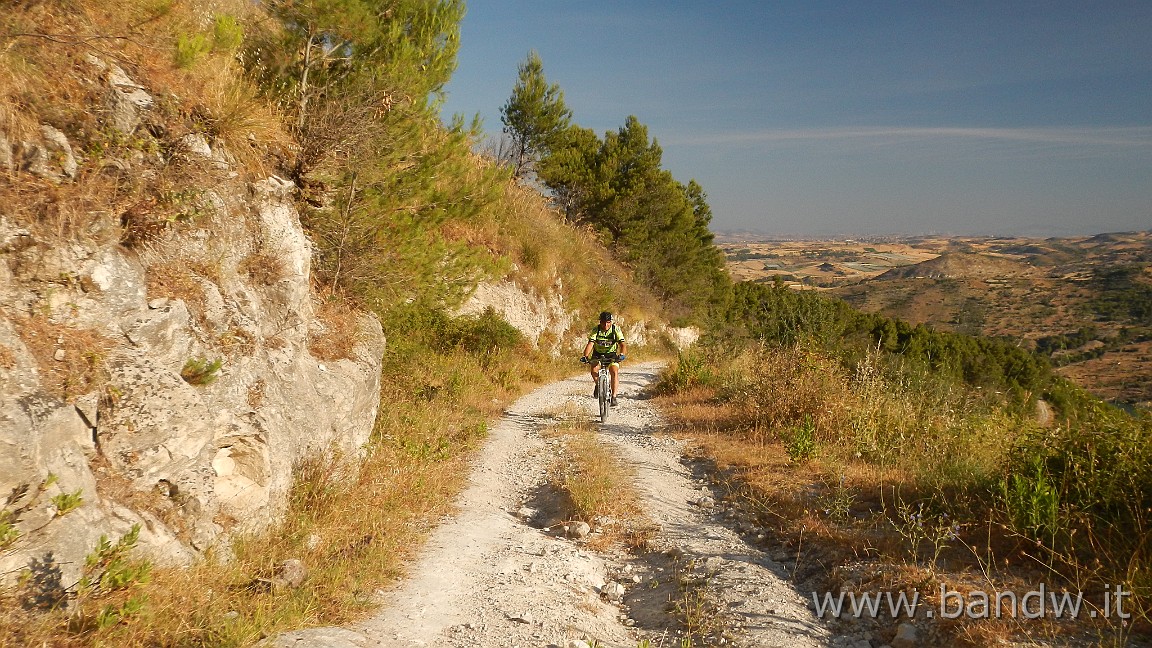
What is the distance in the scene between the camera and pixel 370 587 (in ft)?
14.8

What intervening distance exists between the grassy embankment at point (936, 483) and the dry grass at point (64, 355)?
5.49 m

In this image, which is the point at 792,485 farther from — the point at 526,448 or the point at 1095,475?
the point at 526,448

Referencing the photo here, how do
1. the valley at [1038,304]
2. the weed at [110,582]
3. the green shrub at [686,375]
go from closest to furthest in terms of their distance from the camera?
the weed at [110,582]
the green shrub at [686,375]
the valley at [1038,304]

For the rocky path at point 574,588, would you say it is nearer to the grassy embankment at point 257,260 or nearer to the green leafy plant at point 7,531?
the grassy embankment at point 257,260

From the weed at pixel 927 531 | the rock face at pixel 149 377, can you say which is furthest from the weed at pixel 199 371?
the weed at pixel 927 531

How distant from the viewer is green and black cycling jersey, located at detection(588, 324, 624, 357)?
10.9 meters

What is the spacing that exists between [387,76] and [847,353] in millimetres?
8875

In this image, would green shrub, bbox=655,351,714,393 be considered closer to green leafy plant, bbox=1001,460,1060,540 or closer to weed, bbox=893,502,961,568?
weed, bbox=893,502,961,568

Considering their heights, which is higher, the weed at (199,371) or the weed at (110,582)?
the weed at (199,371)

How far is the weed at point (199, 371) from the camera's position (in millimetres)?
4668

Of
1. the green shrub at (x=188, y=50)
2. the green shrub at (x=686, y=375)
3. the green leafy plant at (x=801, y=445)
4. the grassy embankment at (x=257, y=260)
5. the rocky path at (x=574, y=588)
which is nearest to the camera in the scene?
the grassy embankment at (x=257, y=260)

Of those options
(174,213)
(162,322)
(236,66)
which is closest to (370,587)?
(162,322)

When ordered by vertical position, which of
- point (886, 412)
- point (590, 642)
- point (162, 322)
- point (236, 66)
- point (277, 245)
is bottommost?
point (590, 642)

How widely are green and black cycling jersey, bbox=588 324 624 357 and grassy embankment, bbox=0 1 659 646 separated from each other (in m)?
2.44
